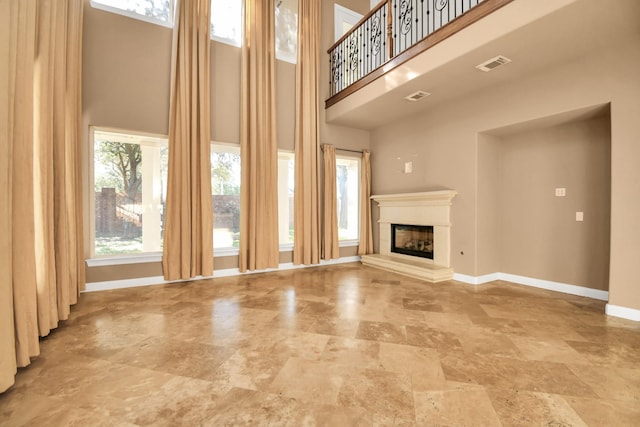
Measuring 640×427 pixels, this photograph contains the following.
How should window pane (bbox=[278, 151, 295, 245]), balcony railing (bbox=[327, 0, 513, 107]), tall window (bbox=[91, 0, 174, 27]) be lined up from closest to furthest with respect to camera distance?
tall window (bbox=[91, 0, 174, 27]) → balcony railing (bbox=[327, 0, 513, 107]) → window pane (bbox=[278, 151, 295, 245])

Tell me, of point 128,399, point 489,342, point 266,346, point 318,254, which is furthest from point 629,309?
point 128,399

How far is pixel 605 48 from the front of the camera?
286cm

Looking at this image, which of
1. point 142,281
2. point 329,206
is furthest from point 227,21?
point 142,281

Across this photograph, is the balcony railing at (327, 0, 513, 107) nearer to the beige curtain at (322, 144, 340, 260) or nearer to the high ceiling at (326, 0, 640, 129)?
the high ceiling at (326, 0, 640, 129)

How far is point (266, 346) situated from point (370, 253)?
396 cm

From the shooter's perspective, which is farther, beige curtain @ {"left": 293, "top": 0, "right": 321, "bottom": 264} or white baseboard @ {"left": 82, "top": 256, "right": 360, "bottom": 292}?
beige curtain @ {"left": 293, "top": 0, "right": 321, "bottom": 264}

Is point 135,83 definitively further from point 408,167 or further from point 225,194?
point 408,167

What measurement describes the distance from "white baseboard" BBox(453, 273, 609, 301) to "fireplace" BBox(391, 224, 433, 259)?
0.72 m

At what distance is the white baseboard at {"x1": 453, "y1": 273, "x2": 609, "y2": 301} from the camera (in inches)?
134

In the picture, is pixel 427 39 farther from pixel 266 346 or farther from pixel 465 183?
pixel 266 346

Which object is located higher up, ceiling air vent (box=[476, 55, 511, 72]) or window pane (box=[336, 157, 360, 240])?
ceiling air vent (box=[476, 55, 511, 72])

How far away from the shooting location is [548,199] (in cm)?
→ 386

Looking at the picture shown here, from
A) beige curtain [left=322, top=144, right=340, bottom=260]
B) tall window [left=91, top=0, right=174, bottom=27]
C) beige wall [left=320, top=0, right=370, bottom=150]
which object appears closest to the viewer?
tall window [left=91, top=0, right=174, bottom=27]

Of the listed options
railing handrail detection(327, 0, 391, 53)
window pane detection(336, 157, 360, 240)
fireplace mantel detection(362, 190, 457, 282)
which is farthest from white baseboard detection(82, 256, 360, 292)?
railing handrail detection(327, 0, 391, 53)
